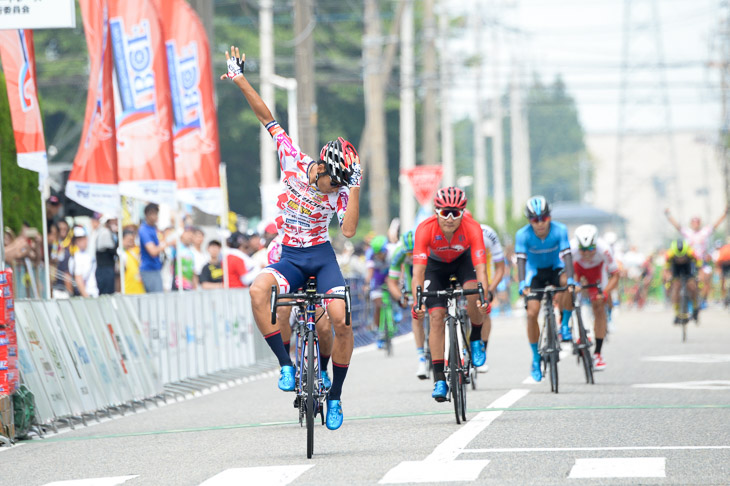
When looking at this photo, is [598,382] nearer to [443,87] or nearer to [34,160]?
[34,160]

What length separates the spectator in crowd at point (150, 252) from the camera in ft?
63.9

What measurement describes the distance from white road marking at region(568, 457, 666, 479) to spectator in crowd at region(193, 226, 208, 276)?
13333 mm

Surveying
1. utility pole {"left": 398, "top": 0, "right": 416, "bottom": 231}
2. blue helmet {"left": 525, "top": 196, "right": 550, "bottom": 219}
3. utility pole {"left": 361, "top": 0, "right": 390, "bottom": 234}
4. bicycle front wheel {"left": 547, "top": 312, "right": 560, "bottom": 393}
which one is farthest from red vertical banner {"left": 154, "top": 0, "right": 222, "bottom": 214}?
utility pole {"left": 398, "top": 0, "right": 416, "bottom": 231}

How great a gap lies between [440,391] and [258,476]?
3.20 metres

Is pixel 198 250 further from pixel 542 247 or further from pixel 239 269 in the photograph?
pixel 542 247

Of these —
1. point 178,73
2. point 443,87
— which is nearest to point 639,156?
point 443,87

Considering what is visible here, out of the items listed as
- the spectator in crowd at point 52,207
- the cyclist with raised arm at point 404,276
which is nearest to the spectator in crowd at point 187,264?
the spectator in crowd at point 52,207

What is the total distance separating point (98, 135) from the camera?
16.8 metres

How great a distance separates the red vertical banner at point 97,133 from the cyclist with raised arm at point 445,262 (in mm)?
4947

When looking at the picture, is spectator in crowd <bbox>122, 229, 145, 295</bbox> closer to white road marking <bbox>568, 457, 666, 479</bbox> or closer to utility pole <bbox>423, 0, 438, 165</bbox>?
white road marking <bbox>568, 457, 666, 479</bbox>

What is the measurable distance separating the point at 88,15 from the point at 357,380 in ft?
17.2

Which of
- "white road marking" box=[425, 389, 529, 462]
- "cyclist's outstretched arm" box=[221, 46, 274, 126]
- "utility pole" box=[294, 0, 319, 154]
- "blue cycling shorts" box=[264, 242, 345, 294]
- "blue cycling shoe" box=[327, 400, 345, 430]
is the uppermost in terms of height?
"utility pole" box=[294, 0, 319, 154]

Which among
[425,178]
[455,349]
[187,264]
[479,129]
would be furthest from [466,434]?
[479,129]

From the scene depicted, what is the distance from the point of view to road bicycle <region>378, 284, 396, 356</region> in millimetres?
22922
